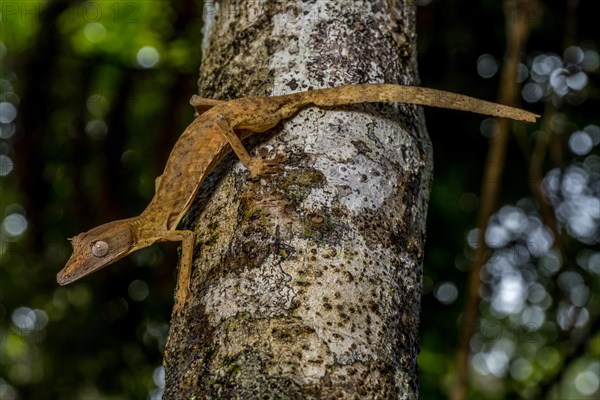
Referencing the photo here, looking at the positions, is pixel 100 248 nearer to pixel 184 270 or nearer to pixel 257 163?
pixel 184 270

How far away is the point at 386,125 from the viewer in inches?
128

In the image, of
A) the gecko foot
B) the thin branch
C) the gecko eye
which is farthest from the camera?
the thin branch

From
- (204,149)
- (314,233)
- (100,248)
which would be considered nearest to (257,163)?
(314,233)

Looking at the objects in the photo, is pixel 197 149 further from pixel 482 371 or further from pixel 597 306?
pixel 482 371

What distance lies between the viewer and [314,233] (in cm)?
276

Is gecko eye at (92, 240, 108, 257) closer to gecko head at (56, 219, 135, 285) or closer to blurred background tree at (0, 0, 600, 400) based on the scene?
gecko head at (56, 219, 135, 285)

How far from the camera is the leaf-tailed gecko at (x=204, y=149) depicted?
3.23 meters

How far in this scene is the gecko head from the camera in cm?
433

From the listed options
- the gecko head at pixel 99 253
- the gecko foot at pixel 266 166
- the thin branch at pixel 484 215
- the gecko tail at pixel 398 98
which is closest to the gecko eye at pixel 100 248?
the gecko head at pixel 99 253

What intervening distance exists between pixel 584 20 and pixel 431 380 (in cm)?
462

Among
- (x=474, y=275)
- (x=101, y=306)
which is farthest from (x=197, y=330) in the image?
(x=101, y=306)

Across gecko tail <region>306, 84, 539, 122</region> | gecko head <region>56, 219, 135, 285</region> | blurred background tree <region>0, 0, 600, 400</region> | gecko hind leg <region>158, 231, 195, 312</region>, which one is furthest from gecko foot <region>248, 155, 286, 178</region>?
blurred background tree <region>0, 0, 600, 400</region>

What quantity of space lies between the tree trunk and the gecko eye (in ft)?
3.12

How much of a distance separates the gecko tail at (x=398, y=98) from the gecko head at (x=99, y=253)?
1679 millimetres
